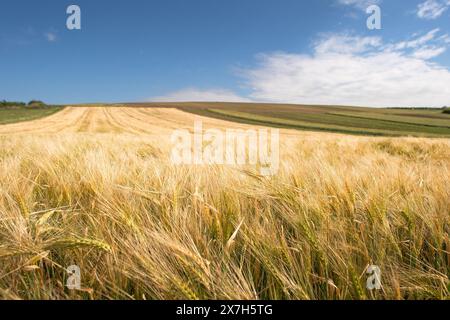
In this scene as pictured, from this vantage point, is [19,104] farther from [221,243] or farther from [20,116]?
[221,243]

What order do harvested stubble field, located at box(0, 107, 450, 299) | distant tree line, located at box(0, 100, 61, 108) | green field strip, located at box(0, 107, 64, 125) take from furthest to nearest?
distant tree line, located at box(0, 100, 61, 108)
green field strip, located at box(0, 107, 64, 125)
harvested stubble field, located at box(0, 107, 450, 299)

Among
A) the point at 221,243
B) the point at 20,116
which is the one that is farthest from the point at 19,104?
the point at 221,243

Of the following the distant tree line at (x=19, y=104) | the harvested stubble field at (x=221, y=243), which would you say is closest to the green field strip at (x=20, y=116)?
the distant tree line at (x=19, y=104)

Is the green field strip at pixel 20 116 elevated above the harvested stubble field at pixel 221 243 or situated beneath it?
elevated above

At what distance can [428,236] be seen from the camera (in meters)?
1.09

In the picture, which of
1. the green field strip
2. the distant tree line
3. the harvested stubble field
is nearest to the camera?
the harvested stubble field

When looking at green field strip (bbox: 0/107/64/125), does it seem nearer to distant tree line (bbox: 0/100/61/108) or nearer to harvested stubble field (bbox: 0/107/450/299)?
distant tree line (bbox: 0/100/61/108)

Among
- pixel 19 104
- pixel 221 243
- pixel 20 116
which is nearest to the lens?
pixel 221 243

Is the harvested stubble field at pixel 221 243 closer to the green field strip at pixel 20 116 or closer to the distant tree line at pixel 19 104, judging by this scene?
the green field strip at pixel 20 116

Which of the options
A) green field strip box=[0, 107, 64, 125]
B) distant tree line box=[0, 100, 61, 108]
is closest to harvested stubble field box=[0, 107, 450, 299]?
green field strip box=[0, 107, 64, 125]
